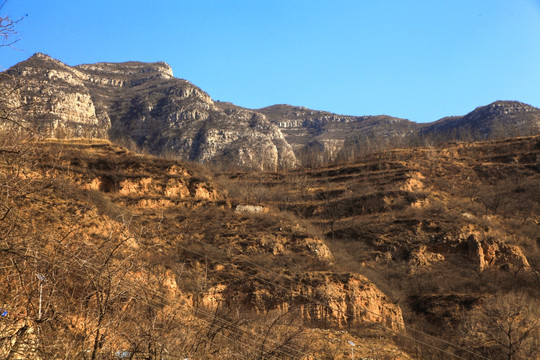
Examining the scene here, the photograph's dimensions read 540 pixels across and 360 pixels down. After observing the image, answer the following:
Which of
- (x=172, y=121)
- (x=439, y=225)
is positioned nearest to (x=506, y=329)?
(x=439, y=225)

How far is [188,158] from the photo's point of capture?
125 m

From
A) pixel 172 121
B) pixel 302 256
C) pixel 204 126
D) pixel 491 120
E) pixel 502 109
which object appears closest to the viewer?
pixel 302 256

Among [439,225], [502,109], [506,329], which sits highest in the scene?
[502,109]

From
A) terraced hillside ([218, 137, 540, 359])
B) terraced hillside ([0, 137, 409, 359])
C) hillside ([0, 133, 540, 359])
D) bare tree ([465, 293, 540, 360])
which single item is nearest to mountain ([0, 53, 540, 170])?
terraced hillside ([218, 137, 540, 359])

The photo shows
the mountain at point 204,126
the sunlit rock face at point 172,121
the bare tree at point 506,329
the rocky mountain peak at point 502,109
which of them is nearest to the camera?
the bare tree at point 506,329

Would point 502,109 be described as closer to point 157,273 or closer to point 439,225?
point 439,225

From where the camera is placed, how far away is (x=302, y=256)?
40.6 meters

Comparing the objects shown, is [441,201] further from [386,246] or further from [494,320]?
[494,320]

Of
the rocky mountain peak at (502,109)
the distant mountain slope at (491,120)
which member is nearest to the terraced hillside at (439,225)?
the distant mountain slope at (491,120)

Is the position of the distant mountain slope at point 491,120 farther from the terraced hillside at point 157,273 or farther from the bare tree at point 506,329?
the bare tree at point 506,329

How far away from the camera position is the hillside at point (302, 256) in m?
12.1

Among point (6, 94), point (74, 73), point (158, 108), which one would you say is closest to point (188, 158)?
point (158, 108)

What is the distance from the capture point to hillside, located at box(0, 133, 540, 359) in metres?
12.1

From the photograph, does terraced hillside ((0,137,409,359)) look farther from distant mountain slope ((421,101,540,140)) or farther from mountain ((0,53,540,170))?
distant mountain slope ((421,101,540,140))
